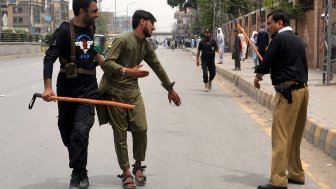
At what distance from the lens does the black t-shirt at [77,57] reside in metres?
5.20

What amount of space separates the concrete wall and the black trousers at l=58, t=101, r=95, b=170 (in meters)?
38.8

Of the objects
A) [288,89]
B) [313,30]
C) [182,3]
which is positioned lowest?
[288,89]

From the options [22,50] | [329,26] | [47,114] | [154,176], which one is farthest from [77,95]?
[22,50]

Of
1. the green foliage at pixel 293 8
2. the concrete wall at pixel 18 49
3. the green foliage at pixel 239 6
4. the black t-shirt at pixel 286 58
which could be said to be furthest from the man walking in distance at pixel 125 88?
the green foliage at pixel 239 6

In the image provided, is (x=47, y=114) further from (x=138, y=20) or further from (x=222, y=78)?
(x=222, y=78)

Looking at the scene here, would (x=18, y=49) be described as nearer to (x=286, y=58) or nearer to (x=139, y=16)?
(x=139, y=16)

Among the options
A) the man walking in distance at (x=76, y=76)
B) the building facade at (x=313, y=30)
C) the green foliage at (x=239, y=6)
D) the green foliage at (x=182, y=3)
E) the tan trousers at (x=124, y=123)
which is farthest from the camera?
the green foliage at (x=182, y=3)

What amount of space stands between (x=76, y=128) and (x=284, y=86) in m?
2.03

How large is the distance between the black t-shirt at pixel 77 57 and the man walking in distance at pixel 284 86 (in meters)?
1.66

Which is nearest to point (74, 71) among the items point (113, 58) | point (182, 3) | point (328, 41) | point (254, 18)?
point (113, 58)

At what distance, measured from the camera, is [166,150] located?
7.40m

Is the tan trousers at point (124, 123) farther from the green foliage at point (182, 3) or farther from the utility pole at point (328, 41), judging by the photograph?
the green foliage at point (182, 3)

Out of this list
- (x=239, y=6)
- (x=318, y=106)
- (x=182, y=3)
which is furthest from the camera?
(x=182, y=3)

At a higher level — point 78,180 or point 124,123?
point 124,123
